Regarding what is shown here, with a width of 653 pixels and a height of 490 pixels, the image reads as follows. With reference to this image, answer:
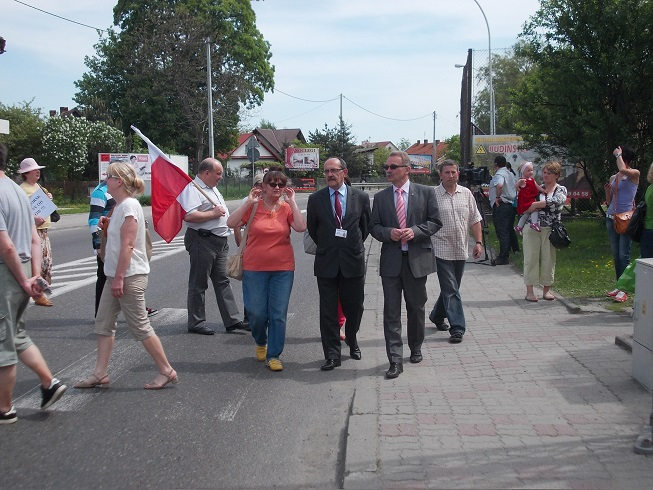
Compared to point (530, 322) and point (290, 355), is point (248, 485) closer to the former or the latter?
point (290, 355)

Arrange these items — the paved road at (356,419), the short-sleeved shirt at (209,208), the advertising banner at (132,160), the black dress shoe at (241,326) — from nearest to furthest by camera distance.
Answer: the paved road at (356,419) < the short-sleeved shirt at (209,208) < the black dress shoe at (241,326) < the advertising banner at (132,160)

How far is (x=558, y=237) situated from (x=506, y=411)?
15.0ft

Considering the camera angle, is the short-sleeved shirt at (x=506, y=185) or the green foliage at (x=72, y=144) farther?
the green foliage at (x=72, y=144)

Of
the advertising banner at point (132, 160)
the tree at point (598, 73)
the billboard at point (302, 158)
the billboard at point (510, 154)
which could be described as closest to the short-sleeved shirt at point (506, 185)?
the tree at point (598, 73)

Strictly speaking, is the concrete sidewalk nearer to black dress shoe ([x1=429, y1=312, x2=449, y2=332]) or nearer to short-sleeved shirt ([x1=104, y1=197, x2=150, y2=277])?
black dress shoe ([x1=429, y1=312, x2=449, y2=332])

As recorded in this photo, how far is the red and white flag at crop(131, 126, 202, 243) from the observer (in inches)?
309

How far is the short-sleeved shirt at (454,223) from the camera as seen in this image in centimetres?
786

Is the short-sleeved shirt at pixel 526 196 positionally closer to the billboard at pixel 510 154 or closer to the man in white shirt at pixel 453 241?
the man in white shirt at pixel 453 241

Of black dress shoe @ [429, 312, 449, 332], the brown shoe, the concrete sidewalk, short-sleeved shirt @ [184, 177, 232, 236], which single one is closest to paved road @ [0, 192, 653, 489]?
the concrete sidewalk

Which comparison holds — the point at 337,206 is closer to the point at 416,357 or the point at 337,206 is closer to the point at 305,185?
the point at 416,357

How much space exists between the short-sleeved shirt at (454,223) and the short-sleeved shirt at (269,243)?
5.47ft

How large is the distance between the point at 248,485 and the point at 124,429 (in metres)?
1.31

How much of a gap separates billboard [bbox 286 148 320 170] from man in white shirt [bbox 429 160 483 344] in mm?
75619

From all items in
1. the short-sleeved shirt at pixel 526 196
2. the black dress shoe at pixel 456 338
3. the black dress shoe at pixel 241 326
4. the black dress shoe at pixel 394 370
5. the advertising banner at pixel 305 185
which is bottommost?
the advertising banner at pixel 305 185
